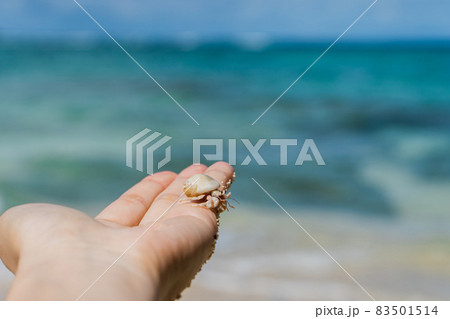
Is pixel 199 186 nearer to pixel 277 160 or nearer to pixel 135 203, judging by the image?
pixel 135 203

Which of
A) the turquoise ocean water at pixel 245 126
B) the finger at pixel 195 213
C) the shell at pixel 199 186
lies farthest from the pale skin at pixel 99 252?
the turquoise ocean water at pixel 245 126

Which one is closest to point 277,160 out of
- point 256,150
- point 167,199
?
point 256,150

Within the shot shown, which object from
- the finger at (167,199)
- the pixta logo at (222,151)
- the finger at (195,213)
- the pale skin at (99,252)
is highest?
the pixta logo at (222,151)

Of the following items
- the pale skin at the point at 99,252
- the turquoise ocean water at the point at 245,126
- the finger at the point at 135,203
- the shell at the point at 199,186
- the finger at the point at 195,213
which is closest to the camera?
the pale skin at the point at 99,252

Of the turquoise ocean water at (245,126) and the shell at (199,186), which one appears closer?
the shell at (199,186)

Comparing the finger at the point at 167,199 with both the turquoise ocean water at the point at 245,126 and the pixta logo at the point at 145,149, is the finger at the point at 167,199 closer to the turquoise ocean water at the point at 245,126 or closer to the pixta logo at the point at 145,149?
the turquoise ocean water at the point at 245,126

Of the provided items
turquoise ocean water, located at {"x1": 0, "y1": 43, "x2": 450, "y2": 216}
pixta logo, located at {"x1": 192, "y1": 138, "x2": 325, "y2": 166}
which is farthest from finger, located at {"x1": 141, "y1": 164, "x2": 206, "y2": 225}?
pixta logo, located at {"x1": 192, "y1": 138, "x2": 325, "y2": 166}

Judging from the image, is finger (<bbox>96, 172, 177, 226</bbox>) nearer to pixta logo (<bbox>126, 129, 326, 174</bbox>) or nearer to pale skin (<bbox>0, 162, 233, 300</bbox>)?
pale skin (<bbox>0, 162, 233, 300</bbox>)

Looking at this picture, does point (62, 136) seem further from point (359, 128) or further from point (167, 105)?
point (359, 128)
